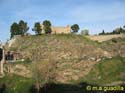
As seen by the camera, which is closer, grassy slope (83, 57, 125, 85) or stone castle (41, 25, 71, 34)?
grassy slope (83, 57, 125, 85)

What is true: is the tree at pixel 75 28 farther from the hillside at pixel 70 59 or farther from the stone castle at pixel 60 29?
the hillside at pixel 70 59

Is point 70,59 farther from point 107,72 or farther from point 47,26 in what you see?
point 47,26

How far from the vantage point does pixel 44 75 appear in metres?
77.8

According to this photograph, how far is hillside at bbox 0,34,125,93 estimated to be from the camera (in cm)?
8262

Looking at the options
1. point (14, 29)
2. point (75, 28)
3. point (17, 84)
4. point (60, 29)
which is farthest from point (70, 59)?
point (60, 29)

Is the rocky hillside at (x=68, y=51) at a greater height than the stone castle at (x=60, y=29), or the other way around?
the stone castle at (x=60, y=29)

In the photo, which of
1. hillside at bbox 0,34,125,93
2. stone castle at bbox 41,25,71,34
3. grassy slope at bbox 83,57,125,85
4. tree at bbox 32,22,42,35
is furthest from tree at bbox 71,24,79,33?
grassy slope at bbox 83,57,125,85

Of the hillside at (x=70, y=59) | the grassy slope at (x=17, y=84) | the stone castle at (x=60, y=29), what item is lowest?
the grassy slope at (x=17, y=84)

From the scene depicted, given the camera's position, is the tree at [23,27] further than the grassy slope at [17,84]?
Yes

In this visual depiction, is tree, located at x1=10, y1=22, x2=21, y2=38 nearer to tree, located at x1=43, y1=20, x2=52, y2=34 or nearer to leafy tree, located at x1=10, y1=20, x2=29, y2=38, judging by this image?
leafy tree, located at x1=10, y1=20, x2=29, y2=38

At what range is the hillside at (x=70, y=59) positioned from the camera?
82625 millimetres

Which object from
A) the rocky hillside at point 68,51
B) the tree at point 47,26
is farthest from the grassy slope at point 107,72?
the tree at point 47,26

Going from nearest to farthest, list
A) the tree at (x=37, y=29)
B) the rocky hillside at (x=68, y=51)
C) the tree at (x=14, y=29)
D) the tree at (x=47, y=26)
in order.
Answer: the rocky hillside at (x=68, y=51), the tree at (x=37, y=29), the tree at (x=14, y=29), the tree at (x=47, y=26)

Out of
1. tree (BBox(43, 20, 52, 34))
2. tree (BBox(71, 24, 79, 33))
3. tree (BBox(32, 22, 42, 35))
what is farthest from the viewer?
tree (BBox(71, 24, 79, 33))
